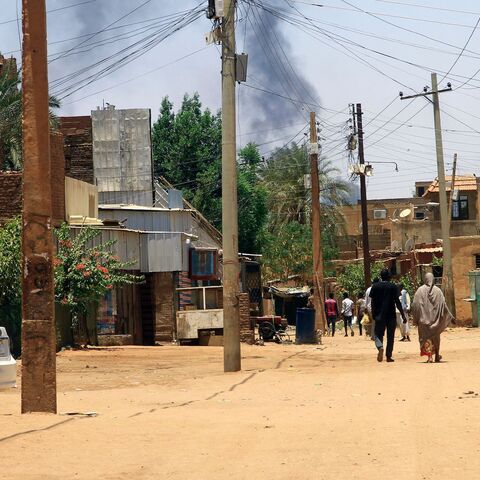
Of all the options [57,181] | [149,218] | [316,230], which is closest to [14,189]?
[57,181]

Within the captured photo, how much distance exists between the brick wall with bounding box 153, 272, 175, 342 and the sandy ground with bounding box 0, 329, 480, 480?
17832mm

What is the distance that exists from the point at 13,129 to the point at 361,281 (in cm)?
2980

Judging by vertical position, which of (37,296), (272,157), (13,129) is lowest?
(37,296)

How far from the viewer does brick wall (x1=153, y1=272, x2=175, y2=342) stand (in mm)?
38469

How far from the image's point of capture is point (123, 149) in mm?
50156

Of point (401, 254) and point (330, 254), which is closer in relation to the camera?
point (401, 254)

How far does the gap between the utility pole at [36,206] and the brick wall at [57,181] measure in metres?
18.6

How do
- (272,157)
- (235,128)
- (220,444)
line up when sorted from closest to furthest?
(220,444) → (235,128) → (272,157)

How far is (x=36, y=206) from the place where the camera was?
477 inches

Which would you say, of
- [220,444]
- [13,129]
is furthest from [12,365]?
[13,129]

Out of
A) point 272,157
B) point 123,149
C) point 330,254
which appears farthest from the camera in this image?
point 272,157

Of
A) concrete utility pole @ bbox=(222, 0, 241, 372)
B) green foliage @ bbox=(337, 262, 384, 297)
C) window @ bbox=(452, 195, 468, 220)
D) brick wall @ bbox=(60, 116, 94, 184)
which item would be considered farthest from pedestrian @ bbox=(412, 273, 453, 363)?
window @ bbox=(452, 195, 468, 220)

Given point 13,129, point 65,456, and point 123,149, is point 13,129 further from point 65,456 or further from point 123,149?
point 65,456

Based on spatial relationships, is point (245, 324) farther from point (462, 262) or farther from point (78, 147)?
point (462, 262)
